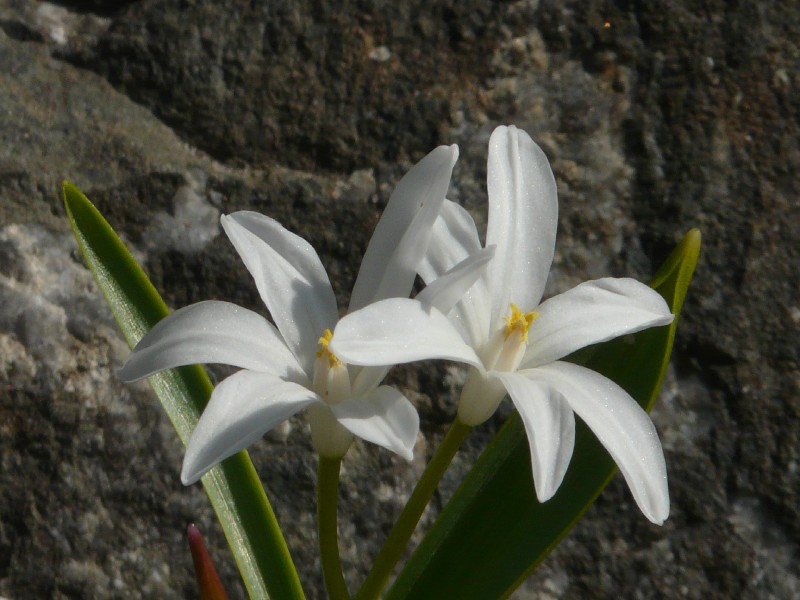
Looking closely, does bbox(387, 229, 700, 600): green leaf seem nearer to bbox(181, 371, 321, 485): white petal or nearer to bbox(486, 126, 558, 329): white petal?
bbox(486, 126, 558, 329): white petal

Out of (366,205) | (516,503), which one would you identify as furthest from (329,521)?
(366,205)

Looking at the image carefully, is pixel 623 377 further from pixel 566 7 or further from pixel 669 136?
pixel 566 7

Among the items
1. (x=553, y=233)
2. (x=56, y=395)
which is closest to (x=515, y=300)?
(x=553, y=233)

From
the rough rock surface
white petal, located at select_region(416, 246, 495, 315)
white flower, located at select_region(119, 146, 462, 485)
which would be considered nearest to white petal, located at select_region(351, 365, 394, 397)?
white flower, located at select_region(119, 146, 462, 485)

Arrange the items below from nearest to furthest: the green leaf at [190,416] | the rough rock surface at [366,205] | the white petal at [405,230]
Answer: the white petal at [405,230]
the green leaf at [190,416]
the rough rock surface at [366,205]

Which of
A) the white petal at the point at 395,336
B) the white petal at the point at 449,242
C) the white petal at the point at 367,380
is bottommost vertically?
the white petal at the point at 367,380

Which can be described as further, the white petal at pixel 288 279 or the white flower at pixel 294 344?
the white petal at pixel 288 279

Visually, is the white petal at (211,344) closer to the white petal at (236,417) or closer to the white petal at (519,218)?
the white petal at (236,417)

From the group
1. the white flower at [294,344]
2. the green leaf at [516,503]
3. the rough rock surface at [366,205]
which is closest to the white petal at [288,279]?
the white flower at [294,344]
